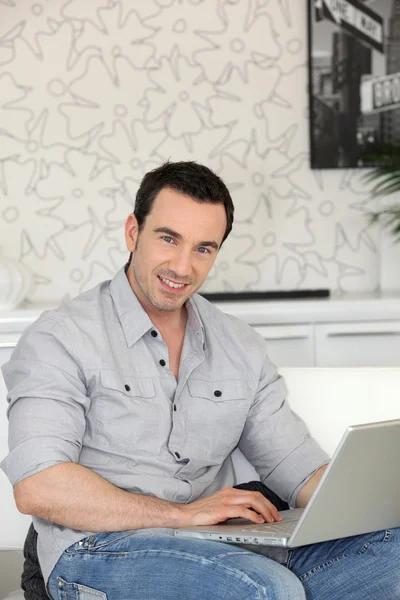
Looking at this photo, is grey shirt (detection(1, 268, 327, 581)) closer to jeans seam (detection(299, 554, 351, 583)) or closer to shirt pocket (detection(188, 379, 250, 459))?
shirt pocket (detection(188, 379, 250, 459))

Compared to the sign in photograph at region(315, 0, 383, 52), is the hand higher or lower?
lower

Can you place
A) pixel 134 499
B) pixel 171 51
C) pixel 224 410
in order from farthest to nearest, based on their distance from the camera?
pixel 171 51 → pixel 224 410 → pixel 134 499

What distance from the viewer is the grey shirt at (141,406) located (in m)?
1.69

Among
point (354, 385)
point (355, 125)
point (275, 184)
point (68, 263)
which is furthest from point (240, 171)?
point (354, 385)

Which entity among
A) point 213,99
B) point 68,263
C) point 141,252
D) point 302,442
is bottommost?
point 302,442

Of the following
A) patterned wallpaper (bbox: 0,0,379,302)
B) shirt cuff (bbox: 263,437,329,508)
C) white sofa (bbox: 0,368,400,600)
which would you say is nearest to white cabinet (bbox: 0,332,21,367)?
patterned wallpaper (bbox: 0,0,379,302)

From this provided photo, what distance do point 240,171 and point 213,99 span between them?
1.02ft

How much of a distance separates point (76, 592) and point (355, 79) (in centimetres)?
256

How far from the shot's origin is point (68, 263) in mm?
3533

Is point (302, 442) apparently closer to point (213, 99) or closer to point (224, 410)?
point (224, 410)

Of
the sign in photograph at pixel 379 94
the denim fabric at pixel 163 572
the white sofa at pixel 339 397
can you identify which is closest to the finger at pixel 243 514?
the denim fabric at pixel 163 572

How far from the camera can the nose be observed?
1944 mm

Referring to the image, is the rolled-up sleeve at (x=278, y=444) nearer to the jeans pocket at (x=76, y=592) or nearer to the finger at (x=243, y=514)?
the finger at (x=243, y=514)

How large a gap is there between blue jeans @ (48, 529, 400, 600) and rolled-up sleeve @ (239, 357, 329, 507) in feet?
0.77
